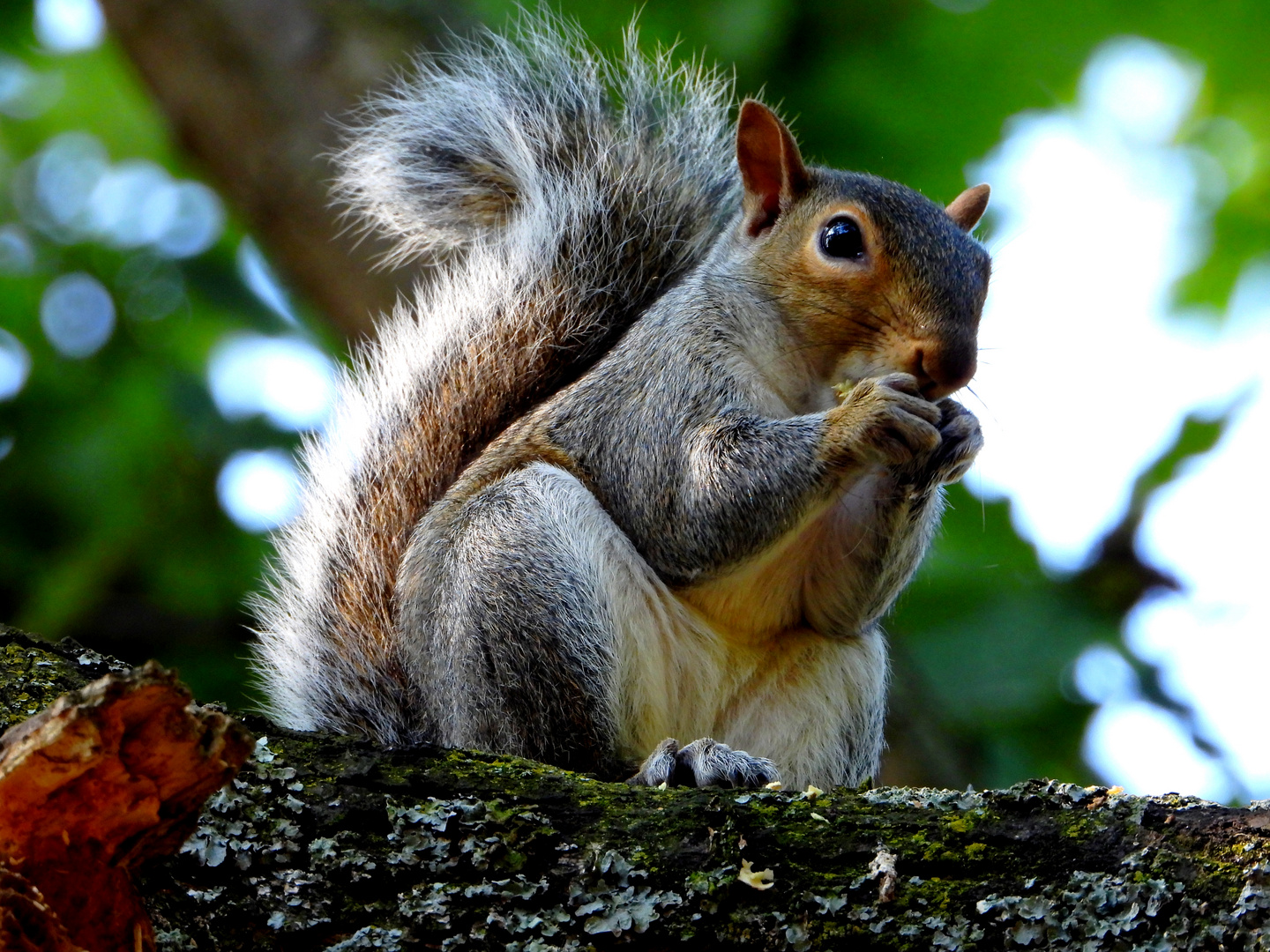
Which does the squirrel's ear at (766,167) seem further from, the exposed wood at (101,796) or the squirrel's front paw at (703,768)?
the exposed wood at (101,796)

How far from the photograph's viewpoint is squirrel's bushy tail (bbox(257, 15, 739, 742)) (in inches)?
105

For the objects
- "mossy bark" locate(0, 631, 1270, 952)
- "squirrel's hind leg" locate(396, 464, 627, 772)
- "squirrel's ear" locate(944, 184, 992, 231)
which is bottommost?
"mossy bark" locate(0, 631, 1270, 952)

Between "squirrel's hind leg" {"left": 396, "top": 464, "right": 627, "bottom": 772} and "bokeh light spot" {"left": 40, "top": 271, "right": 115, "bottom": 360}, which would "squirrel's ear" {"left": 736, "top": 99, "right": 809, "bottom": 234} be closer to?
"squirrel's hind leg" {"left": 396, "top": 464, "right": 627, "bottom": 772}

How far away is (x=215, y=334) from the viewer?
14.0ft

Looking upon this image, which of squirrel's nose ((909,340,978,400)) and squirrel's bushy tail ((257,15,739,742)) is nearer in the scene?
squirrel's nose ((909,340,978,400))

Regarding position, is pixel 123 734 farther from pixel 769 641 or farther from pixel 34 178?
pixel 34 178

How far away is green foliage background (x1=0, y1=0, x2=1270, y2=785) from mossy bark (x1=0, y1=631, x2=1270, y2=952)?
173 centimetres

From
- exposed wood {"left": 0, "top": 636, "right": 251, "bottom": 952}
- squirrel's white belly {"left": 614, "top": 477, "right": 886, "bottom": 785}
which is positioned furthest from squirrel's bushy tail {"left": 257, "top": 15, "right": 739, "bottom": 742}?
exposed wood {"left": 0, "top": 636, "right": 251, "bottom": 952}

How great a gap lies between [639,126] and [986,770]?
1869mm

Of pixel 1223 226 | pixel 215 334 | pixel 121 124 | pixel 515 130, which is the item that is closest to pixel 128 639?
pixel 215 334

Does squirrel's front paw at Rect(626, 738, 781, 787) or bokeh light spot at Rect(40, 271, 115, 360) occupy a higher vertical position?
bokeh light spot at Rect(40, 271, 115, 360)

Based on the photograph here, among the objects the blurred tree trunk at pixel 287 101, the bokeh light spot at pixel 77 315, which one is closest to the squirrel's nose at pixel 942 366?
the blurred tree trunk at pixel 287 101

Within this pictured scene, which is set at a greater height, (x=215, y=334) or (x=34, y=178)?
(x=34, y=178)

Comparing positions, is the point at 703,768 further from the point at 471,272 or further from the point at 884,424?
the point at 471,272
